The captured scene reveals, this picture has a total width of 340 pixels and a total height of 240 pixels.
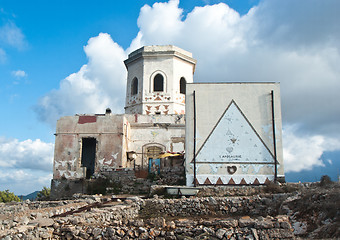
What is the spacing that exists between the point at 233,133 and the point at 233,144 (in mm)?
637

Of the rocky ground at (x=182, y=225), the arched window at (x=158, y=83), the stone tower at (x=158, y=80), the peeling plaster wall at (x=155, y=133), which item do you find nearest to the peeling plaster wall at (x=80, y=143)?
the peeling plaster wall at (x=155, y=133)

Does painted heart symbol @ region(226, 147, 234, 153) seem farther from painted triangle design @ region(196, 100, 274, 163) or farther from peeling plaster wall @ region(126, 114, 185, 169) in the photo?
peeling plaster wall @ region(126, 114, 185, 169)

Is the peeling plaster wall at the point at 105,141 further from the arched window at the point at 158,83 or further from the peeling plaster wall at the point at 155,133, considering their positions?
the arched window at the point at 158,83

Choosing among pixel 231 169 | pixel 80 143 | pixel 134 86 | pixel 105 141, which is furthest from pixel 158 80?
pixel 231 169

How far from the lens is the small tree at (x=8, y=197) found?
1336 inches

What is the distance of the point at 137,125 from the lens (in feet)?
83.9

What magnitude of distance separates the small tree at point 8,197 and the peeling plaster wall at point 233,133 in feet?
78.4

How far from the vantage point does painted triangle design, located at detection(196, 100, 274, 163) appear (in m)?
17.9

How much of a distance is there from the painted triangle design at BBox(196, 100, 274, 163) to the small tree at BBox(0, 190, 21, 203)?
955 inches

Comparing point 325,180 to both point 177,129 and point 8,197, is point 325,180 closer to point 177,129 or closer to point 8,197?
point 177,129

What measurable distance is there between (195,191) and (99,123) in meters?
10.3

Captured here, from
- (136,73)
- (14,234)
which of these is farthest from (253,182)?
(136,73)

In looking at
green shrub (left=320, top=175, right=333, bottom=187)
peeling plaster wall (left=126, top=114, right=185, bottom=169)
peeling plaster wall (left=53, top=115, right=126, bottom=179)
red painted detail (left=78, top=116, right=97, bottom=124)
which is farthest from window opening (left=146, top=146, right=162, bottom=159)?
green shrub (left=320, top=175, right=333, bottom=187)

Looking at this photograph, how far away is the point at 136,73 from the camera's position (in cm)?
2825
